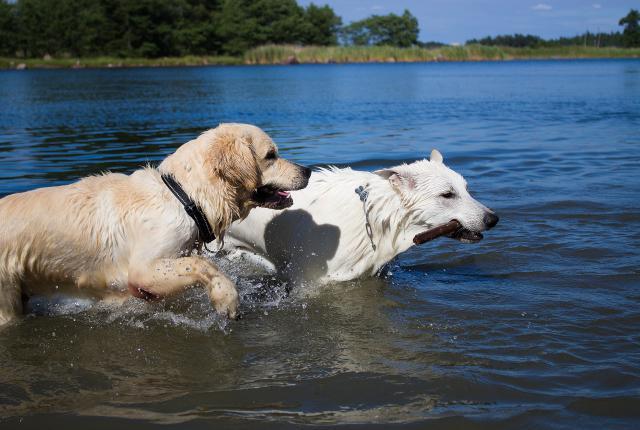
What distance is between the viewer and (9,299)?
5.64 meters

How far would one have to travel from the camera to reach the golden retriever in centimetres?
533

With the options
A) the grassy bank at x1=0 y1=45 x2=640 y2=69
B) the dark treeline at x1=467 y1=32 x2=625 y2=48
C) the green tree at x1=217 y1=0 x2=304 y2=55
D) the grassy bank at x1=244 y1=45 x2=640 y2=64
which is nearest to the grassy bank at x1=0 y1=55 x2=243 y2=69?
the grassy bank at x1=0 y1=45 x2=640 y2=69

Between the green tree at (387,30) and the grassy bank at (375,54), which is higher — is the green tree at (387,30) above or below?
above

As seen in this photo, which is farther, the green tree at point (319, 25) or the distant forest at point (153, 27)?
the green tree at point (319, 25)

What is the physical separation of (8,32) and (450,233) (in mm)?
107085

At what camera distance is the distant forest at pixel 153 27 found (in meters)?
100

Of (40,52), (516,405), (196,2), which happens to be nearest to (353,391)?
(516,405)

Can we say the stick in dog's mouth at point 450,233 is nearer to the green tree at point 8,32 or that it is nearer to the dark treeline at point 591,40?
the green tree at point 8,32

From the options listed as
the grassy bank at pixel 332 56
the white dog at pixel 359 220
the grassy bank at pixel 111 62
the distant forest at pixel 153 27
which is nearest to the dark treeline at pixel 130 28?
the distant forest at pixel 153 27

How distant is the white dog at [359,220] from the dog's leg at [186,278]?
1.67 metres

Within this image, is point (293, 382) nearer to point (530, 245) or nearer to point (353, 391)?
point (353, 391)

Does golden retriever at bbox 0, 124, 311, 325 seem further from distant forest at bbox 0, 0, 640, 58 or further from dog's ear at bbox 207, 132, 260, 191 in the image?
distant forest at bbox 0, 0, 640, 58

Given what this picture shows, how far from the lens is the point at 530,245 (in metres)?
8.42

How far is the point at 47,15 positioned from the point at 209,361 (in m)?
110
